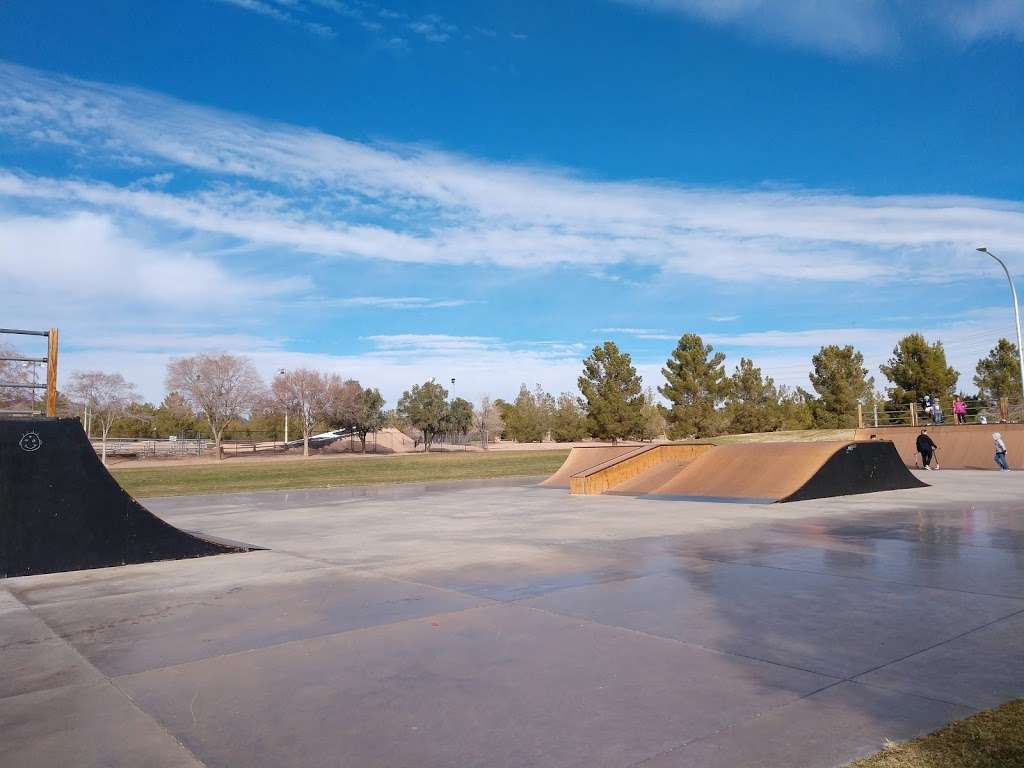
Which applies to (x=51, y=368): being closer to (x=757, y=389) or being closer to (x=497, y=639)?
(x=497, y=639)

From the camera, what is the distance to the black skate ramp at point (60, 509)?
335 inches

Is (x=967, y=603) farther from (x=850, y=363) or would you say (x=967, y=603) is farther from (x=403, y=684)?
(x=850, y=363)

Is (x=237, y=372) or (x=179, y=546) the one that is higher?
(x=237, y=372)

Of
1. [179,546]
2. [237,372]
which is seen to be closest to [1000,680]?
[179,546]

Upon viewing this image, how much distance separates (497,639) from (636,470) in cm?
1567

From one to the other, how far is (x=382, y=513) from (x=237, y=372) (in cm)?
5203

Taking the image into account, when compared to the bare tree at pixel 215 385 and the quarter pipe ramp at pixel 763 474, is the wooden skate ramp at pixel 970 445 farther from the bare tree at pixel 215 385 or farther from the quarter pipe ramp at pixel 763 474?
the bare tree at pixel 215 385

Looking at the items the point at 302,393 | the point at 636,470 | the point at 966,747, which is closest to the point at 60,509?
the point at 966,747

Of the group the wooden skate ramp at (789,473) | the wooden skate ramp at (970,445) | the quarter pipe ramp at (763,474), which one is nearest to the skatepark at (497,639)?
the wooden skate ramp at (789,473)

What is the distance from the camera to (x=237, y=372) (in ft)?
205

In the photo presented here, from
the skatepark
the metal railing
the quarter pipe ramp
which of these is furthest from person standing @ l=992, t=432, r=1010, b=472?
the skatepark

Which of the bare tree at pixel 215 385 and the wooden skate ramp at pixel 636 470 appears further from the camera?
the bare tree at pixel 215 385

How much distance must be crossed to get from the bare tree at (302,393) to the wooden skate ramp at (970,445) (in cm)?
4799

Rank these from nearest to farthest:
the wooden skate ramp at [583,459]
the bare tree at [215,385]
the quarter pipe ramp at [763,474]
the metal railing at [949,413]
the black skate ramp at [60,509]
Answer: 1. the black skate ramp at [60,509]
2. the quarter pipe ramp at [763,474]
3. the wooden skate ramp at [583,459]
4. the metal railing at [949,413]
5. the bare tree at [215,385]
